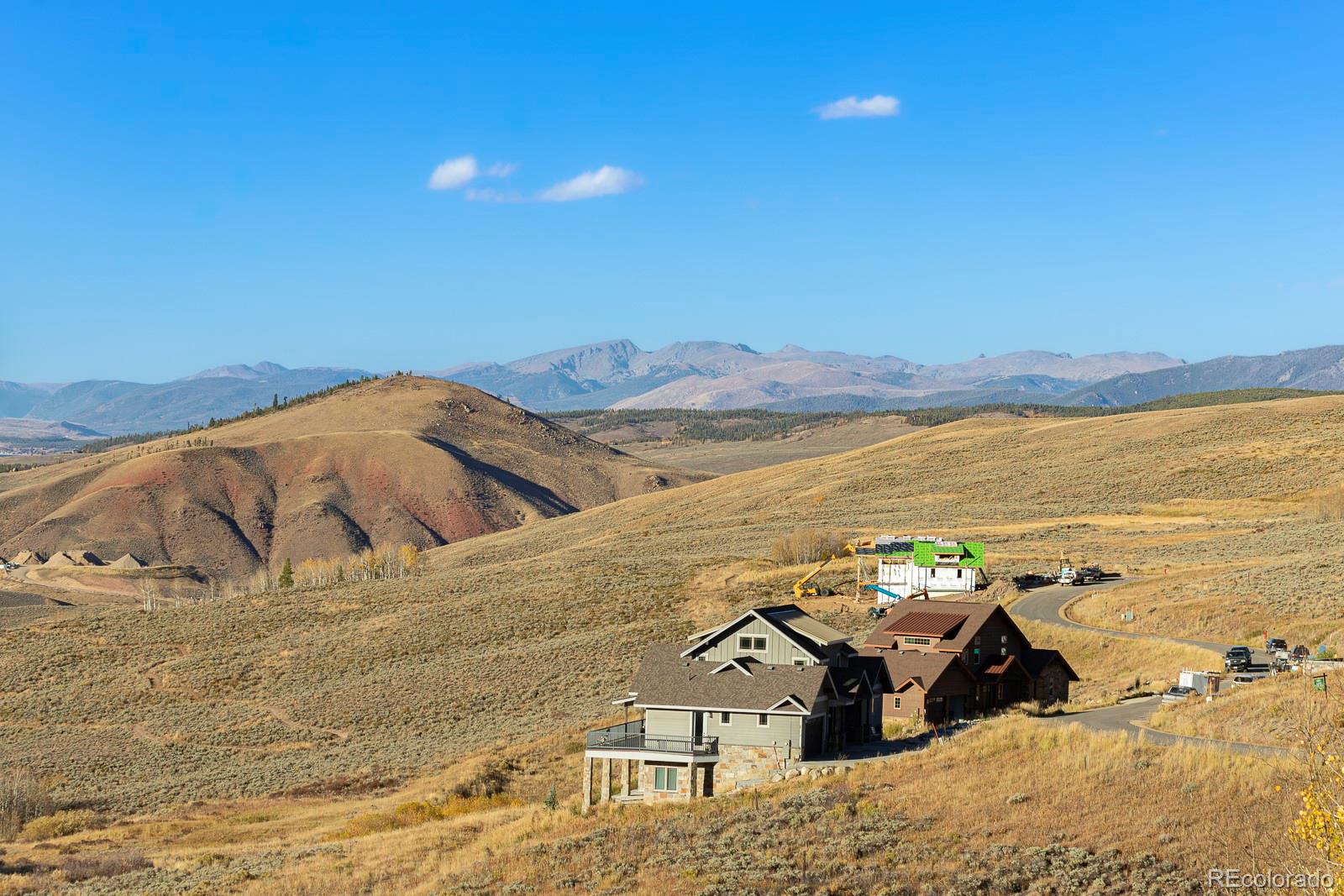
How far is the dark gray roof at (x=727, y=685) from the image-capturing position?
38.3 metres

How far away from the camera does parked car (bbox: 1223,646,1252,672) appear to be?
4594 centimetres

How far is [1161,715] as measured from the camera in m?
35.9

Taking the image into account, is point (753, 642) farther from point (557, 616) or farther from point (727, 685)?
point (557, 616)

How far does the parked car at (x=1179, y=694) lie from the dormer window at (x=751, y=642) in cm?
1232

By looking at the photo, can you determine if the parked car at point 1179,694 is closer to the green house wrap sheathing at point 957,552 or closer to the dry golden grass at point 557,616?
the dry golden grass at point 557,616

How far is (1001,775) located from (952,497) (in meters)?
95.5

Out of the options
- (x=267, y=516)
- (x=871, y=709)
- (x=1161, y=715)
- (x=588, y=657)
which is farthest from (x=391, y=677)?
(x=267, y=516)

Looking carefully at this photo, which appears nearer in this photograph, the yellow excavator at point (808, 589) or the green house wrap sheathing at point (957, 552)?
the green house wrap sheathing at point (957, 552)

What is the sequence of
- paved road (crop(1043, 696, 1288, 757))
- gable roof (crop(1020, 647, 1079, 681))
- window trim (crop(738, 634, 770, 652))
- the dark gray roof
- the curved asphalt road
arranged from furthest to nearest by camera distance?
gable roof (crop(1020, 647, 1079, 681)) < window trim (crop(738, 634, 770, 652)) < the dark gray roof < the curved asphalt road < paved road (crop(1043, 696, 1288, 757))

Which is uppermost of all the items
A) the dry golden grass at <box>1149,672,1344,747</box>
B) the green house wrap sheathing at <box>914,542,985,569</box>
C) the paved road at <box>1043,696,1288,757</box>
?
the green house wrap sheathing at <box>914,542,985,569</box>

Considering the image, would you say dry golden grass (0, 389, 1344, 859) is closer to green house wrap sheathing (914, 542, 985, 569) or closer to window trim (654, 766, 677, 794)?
green house wrap sheathing (914, 542, 985, 569)

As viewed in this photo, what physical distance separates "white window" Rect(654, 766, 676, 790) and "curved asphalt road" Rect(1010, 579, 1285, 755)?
34.7 ft
